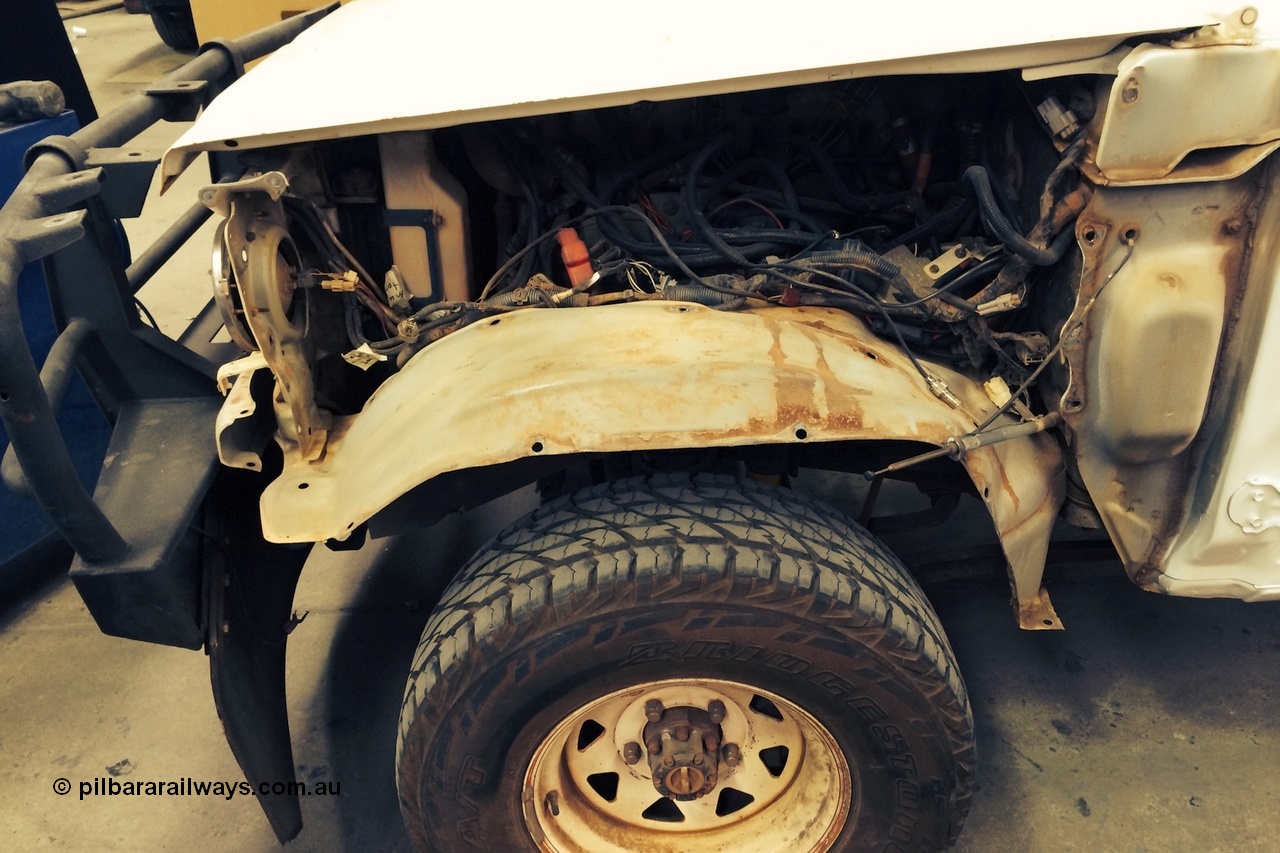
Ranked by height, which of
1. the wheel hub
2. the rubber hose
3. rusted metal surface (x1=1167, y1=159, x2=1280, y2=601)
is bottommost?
the wheel hub

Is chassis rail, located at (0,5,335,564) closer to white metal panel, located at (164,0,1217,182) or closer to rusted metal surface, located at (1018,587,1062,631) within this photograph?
→ white metal panel, located at (164,0,1217,182)

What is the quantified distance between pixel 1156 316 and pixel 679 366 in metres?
0.72

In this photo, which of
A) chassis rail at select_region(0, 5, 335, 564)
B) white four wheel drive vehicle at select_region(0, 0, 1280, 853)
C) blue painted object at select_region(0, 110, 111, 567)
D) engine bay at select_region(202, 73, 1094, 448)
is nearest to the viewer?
chassis rail at select_region(0, 5, 335, 564)

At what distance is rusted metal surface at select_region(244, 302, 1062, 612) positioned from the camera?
1243mm

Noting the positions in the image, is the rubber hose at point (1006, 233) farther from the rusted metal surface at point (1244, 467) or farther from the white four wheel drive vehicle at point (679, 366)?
the rusted metal surface at point (1244, 467)

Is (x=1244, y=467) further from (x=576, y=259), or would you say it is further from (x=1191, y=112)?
(x=576, y=259)

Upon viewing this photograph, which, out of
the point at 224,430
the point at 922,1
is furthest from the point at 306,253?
the point at 922,1

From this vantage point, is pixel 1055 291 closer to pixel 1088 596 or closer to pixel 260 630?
pixel 1088 596

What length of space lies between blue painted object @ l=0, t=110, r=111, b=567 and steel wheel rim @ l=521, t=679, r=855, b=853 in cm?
159

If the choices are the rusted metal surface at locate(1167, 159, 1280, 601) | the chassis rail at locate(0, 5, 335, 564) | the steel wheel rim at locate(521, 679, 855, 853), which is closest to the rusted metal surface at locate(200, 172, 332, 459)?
the chassis rail at locate(0, 5, 335, 564)

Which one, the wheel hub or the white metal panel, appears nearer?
the white metal panel

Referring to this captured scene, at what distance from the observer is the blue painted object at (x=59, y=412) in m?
2.14

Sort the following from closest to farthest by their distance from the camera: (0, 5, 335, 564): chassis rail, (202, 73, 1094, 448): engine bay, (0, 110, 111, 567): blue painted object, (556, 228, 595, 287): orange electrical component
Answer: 1. (0, 5, 335, 564): chassis rail
2. (202, 73, 1094, 448): engine bay
3. (556, 228, 595, 287): orange electrical component
4. (0, 110, 111, 567): blue painted object

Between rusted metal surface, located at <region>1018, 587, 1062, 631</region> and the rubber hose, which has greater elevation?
the rubber hose
